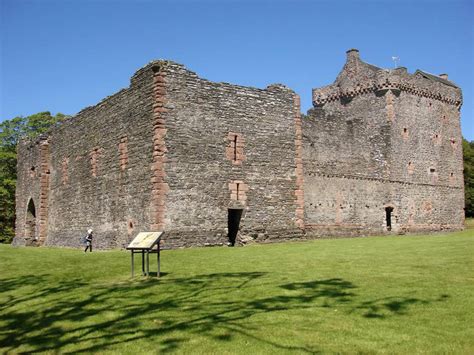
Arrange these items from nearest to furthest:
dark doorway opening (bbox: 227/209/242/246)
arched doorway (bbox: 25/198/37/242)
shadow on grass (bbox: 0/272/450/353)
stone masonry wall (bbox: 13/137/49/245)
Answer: shadow on grass (bbox: 0/272/450/353) → dark doorway opening (bbox: 227/209/242/246) → stone masonry wall (bbox: 13/137/49/245) → arched doorway (bbox: 25/198/37/242)

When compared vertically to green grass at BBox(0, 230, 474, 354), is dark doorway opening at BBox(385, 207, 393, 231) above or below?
above

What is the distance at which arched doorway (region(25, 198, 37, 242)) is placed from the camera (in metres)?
32.6

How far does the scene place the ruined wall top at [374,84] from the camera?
33656 mm

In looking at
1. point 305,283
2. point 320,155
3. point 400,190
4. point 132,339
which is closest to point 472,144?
point 400,190

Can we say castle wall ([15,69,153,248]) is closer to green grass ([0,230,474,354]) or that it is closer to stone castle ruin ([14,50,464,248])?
stone castle ruin ([14,50,464,248])

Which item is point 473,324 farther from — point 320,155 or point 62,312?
point 320,155

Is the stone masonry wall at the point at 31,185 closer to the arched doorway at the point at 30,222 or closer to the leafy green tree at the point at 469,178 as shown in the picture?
the arched doorway at the point at 30,222

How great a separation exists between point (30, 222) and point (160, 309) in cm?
2760

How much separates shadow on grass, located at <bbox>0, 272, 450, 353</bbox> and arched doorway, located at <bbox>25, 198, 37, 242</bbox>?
22.7 meters

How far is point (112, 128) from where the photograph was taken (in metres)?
23.4

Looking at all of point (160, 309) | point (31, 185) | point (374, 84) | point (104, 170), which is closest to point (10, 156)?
point (31, 185)

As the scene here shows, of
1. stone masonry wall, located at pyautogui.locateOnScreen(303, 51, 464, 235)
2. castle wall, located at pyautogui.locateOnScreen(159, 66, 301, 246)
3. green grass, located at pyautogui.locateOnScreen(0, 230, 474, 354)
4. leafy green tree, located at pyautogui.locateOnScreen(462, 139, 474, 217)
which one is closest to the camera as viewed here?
green grass, located at pyautogui.locateOnScreen(0, 230, 474, 354)

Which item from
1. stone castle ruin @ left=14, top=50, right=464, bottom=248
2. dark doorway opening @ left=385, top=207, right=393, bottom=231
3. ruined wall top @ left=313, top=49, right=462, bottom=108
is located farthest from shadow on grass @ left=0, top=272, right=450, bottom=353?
ruined wall top @ left=313, top=49, right=462, bottom=108

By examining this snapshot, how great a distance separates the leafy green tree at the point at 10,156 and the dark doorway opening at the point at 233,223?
103 ft
